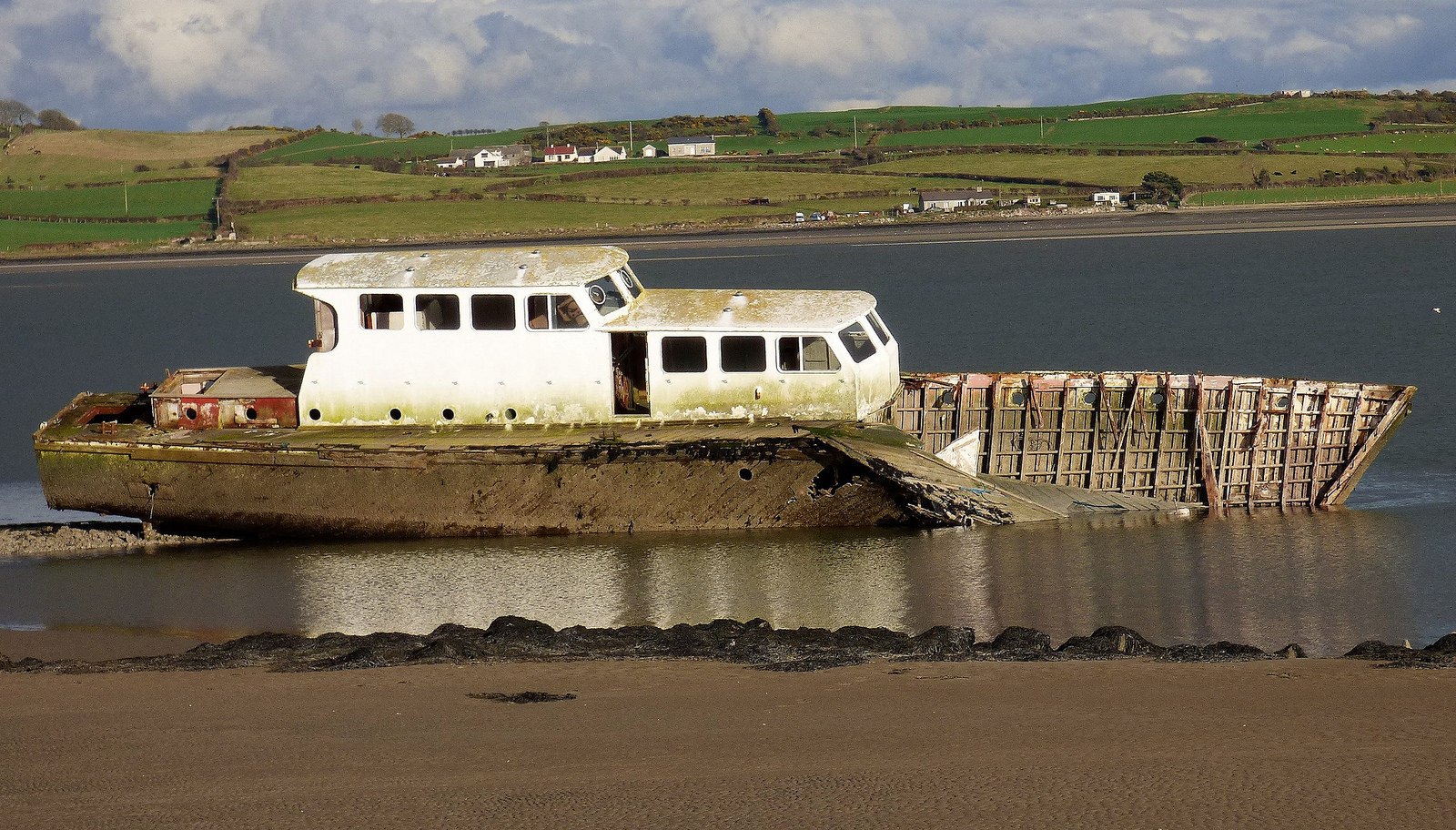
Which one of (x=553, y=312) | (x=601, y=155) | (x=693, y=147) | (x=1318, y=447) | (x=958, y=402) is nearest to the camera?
(x=553, y=312)

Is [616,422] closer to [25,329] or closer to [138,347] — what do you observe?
[138,347]

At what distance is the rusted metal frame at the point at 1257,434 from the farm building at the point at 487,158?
465 feet

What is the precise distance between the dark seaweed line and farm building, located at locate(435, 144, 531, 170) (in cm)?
14735

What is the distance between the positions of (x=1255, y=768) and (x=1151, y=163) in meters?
129

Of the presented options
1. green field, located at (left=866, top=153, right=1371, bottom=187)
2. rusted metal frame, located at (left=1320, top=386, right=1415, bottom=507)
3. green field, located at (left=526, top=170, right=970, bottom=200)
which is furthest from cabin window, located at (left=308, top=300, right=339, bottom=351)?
green field, located at (left=866, top=153, right=1371, bottom=187)

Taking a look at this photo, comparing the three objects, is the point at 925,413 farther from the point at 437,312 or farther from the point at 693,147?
the point at 693,147

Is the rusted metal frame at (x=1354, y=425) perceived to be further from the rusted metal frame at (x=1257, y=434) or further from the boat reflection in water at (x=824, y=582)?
the rusted metal frame at (x=1257, y=434)

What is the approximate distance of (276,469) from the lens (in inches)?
837

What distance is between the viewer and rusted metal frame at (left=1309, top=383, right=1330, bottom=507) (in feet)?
73.7

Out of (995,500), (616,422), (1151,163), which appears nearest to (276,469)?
(616,422)

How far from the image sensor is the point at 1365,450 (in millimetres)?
22516

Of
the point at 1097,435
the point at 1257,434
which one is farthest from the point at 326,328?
the point at 1257,434

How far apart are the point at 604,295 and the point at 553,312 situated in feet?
2.62

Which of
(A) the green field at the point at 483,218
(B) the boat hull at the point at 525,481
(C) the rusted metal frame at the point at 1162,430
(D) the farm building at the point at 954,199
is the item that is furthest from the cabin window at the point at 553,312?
(D) the farm building at the point at 954,199
